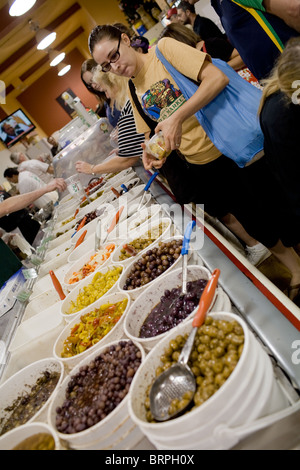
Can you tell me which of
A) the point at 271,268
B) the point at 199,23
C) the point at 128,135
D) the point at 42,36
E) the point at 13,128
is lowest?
the point at 271,268

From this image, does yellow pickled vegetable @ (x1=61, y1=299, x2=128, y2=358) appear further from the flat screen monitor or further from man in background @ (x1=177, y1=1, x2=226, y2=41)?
the flat screen monitor

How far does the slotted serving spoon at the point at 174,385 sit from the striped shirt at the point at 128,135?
2.00 m

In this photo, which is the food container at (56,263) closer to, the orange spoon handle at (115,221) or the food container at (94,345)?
the orange spoon handle at (115,221)

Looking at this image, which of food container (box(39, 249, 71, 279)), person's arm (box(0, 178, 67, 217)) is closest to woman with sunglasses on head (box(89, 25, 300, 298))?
food container (box(39, 249, 71, 279))

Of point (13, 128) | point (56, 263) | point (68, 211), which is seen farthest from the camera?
point (13, 128)

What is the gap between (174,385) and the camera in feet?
2.88

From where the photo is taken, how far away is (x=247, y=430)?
663mm

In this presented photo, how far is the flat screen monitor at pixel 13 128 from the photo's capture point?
38.9 ft

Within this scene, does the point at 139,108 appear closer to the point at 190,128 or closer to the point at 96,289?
the point at 190,128

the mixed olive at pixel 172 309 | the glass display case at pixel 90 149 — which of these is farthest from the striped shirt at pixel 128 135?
the glass display case at pixel 90 149

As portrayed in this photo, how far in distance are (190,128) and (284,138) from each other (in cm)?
77

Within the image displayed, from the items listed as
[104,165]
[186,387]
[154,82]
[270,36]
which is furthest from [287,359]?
[104,165]

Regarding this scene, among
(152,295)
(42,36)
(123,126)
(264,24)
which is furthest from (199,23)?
(42,36)

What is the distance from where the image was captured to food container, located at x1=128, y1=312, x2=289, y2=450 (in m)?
0.69
